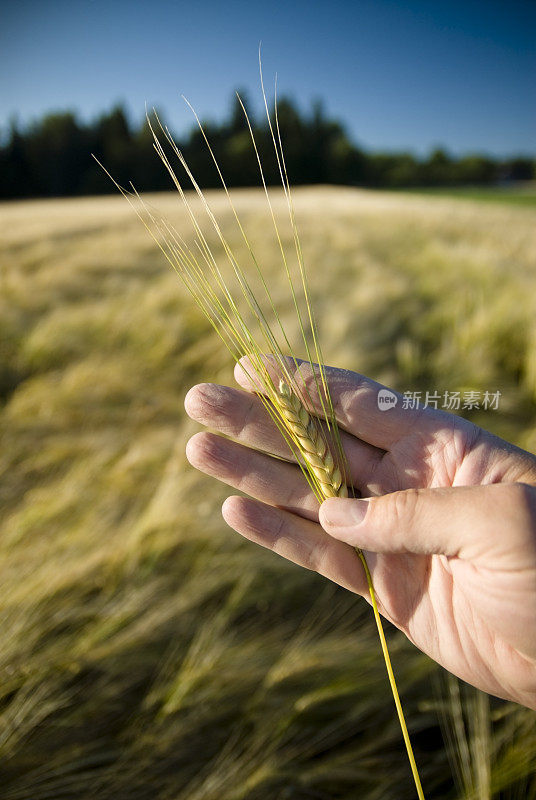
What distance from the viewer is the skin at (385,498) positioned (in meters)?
0.95

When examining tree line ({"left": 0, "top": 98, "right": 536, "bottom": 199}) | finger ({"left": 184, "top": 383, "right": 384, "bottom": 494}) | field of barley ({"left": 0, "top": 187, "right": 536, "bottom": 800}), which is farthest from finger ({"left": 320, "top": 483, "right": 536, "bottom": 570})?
tree line ({"left": 0, "top": 98, "right": 536, "bottom": 199})

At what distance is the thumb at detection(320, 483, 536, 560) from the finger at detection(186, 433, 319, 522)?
23cm

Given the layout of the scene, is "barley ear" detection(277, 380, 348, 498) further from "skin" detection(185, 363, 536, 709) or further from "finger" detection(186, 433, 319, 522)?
"finger" detection(186, 433, 319, 522)

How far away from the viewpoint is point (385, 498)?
881mm

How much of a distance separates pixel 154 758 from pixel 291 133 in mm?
17009

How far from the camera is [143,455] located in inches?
65.4

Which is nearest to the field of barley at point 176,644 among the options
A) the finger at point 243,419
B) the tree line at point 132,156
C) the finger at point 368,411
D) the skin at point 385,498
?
the skin at point 385,498

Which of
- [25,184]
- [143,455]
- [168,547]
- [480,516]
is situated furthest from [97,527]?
[25,184]

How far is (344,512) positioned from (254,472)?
0.92ft

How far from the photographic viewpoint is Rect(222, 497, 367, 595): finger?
1095 millimetres

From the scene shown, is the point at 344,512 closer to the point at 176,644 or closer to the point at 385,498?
the point at 385,498

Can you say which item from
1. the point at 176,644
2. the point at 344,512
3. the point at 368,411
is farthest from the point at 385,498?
the point at 176,644

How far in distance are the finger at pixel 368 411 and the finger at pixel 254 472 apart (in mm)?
152

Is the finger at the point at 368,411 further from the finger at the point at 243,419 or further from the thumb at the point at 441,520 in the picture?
the thumb at the point at 441,520
